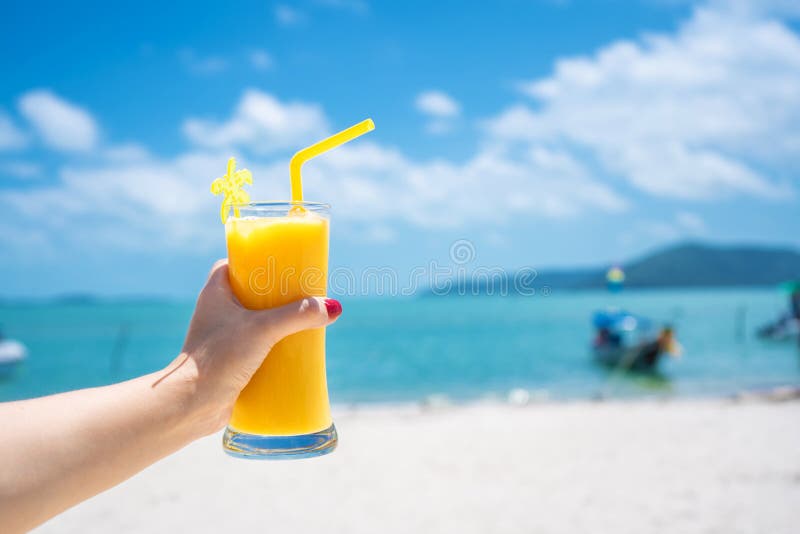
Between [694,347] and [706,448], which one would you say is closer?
[706,448]

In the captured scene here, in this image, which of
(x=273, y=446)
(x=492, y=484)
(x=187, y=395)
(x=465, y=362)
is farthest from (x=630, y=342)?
(x=187, y=395)

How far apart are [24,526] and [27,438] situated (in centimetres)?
15

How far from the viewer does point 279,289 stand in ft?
5.13

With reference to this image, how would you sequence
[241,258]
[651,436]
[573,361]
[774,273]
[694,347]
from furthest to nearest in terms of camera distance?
[774,273], [694,347], [573,361], [651,436], [241,258]

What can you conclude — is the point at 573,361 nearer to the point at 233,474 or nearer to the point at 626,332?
the point at 626,332

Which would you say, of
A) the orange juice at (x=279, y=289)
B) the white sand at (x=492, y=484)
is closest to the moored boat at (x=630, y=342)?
the white sand at (x=492, y=484)

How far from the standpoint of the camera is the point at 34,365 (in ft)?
69.9

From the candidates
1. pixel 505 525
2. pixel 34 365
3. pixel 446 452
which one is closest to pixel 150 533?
pixel 505 525

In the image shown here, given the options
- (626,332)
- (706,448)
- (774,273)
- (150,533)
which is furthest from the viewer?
(774,273)

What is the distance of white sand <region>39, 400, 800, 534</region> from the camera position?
4.46 meters

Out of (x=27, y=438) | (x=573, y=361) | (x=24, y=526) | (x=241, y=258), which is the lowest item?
(x=573, y=361)

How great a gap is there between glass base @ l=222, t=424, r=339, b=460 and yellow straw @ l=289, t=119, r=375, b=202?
1.89 feet

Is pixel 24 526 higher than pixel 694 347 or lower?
higher

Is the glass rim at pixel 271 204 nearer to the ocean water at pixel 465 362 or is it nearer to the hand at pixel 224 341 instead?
the hand at pixel 224 341
